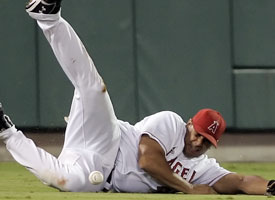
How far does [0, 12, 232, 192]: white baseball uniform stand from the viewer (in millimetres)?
5410

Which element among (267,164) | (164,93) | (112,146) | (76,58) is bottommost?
(267,164)

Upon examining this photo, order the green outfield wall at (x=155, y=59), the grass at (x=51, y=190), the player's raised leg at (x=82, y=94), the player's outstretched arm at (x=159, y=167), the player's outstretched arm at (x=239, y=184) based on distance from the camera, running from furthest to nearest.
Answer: the green outfield wall at (x=155, y=59) → the player's outstretched arm at (x=239, y=184) → the player's outstretched arm at (x=159, y=167) → the player's raised leg at (x=82, y=94) → the grass at (x=51, y=190)

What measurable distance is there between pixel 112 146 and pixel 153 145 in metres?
0.26

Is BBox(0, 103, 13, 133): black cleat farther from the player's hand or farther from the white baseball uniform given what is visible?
the player's hand

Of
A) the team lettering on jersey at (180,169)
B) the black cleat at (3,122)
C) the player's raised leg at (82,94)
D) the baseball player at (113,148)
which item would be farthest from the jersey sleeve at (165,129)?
the black cleat at (3,122)

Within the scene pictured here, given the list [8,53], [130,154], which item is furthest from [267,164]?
[130,154]

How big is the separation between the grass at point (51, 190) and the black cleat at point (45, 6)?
3.13ft

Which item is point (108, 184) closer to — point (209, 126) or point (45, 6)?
point (209, 126)

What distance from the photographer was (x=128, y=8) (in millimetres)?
8523

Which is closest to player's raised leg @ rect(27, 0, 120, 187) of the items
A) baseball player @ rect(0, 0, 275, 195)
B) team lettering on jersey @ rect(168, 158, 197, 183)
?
baseball player @ rect(0, 0, 275, 195)

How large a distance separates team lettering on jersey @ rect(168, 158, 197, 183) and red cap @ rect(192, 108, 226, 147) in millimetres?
236

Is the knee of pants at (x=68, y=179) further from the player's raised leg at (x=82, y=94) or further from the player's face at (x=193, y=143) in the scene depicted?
the player's face at (x=193, y=143)

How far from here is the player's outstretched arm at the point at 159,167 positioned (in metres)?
5.44

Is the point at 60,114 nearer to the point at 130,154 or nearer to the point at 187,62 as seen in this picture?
the point at 187,62
